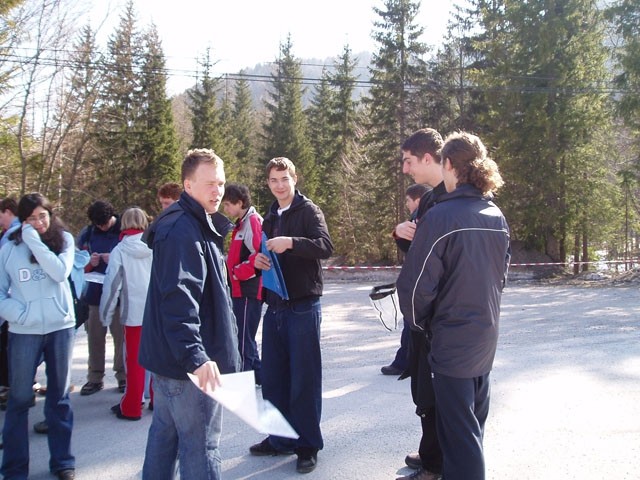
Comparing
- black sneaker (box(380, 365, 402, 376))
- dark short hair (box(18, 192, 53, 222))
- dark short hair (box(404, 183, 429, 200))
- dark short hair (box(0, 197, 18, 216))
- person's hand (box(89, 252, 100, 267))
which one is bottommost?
black sneaker (box(380, 365, 402, 376))

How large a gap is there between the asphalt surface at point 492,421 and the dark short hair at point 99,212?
6.12ft

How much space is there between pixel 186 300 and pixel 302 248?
149 cm

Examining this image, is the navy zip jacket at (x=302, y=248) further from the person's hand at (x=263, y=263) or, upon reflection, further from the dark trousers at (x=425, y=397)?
the dark trousers at (x=425, y=397)

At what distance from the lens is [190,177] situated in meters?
2.86

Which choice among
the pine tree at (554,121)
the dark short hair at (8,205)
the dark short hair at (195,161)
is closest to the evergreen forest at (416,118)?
the pine tree at (554,121)

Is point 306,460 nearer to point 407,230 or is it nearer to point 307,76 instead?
point 407,230

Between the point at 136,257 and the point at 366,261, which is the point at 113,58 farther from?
the point at 136,257

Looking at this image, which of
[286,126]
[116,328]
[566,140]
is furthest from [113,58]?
[116,328]

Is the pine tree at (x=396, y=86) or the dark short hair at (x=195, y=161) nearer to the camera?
the dark short hair at (x=195, y=161)

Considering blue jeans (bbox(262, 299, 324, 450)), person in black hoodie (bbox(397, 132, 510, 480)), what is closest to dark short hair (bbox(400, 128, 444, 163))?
person in black hoodie (bbox(397, 132, 510, 480))

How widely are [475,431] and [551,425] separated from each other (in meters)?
2.19

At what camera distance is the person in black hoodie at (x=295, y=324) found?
13.1 feet

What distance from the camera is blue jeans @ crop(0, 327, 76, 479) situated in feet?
12.0

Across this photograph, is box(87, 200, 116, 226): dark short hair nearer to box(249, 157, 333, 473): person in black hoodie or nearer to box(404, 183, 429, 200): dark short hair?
box(249, 157, 333, 473): person in black hoodie
